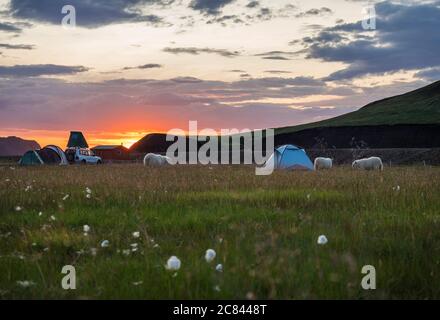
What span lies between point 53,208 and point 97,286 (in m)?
5.50

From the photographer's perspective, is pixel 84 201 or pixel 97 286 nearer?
pixel 97 286

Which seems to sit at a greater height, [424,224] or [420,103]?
[420,103]

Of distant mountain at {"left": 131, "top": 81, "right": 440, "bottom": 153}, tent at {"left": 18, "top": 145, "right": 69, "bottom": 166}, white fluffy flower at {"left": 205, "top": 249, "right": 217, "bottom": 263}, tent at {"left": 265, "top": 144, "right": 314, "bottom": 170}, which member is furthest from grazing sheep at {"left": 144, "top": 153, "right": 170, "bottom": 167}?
distant mountain at {"left": 131, "top": 81, "right": 440, "bottom": 153}

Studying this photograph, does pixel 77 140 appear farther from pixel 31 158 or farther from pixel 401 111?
pixel 401 111

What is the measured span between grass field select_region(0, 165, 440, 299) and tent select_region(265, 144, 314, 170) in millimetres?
21608

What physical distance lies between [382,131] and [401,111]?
70.9 feet

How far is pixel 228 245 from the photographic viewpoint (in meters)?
6.16

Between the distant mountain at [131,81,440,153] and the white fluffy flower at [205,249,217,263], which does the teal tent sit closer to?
the distant mountain at [131,81,440,153]

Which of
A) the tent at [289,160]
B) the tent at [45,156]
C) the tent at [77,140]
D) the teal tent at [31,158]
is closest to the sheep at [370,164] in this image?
the tent at [289,160]

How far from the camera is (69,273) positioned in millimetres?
5184

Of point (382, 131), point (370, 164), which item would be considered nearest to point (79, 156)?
point (370, 164)

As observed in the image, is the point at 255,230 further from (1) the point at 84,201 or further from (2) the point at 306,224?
(1) the point at 84,201

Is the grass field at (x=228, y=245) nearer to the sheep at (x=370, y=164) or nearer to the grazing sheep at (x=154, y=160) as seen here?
the sheep at (x=370, y=164)

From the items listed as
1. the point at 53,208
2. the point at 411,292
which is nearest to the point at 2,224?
the point at 53,208
